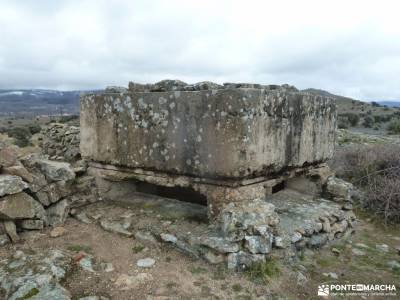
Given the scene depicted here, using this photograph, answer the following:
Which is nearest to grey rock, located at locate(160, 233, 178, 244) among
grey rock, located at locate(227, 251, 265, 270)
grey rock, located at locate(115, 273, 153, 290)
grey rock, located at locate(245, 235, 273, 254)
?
grey rock, located at locate(115, 273, 153, 290)

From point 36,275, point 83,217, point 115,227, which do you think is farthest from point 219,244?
point 83,217

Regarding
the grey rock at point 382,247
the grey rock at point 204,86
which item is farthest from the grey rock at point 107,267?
the grey rock at point 382,247

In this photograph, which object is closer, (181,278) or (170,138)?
(181,278)

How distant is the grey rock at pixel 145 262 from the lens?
326 cm

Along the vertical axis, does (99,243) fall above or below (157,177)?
below

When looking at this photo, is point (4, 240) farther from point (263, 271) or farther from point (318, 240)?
point (318, 240)

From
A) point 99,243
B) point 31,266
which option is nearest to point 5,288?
point 31,266

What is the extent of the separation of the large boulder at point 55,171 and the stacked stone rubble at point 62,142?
111cm

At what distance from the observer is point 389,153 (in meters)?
7.29

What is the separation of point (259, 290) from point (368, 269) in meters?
1.41

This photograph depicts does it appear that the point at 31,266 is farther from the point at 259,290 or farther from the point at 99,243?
the point at 259,290

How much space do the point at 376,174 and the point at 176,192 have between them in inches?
167

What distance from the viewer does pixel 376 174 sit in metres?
6.97

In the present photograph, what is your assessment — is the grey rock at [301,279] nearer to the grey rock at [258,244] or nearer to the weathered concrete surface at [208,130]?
the grey rock at [258,244]
